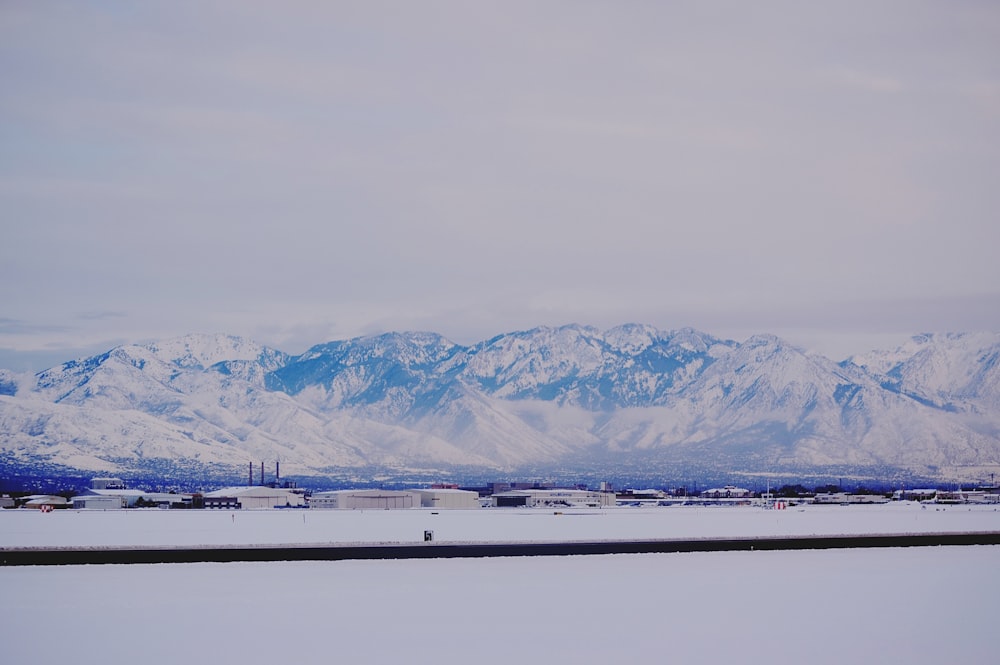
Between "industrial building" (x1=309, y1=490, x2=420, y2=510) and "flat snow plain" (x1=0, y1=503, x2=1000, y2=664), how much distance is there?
420 ft

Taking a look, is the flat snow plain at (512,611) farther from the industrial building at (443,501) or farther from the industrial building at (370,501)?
the industrial building at (443,501)

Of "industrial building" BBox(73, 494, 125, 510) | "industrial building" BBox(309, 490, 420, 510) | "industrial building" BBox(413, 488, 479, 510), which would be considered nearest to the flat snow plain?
"industrial building" BBox(309, 490, 420, 510)

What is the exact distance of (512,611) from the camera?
1518 inches

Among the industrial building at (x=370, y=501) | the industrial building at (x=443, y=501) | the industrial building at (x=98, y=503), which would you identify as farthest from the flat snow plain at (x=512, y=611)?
the industrial building at (x=98, y=503)

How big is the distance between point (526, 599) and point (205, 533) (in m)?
54.6

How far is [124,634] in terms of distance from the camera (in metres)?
33.6

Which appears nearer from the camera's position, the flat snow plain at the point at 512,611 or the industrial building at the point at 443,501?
the flat snow plain at the point at 512,611

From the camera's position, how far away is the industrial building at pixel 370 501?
610 ft

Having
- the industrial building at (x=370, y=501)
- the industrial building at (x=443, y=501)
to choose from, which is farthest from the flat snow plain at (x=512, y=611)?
the industrial building at (x=443, y=501)

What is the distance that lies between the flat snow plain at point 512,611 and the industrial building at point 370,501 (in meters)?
128

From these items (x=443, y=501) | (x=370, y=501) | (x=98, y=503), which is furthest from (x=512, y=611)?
(x=98, y=503)

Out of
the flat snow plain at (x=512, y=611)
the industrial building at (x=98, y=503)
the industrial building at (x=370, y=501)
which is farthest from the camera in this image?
the industrial building at (x=98, y=503)

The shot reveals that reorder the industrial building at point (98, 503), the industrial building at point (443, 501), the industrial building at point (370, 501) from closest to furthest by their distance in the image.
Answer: the industrial building at point (370, 501), the industrial building at point (98, 503), the industrial building at point (443, 501)

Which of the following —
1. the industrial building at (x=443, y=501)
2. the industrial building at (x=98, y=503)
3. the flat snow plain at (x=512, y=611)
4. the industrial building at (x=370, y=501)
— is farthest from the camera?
the industrial building at (x=443, y=501)
